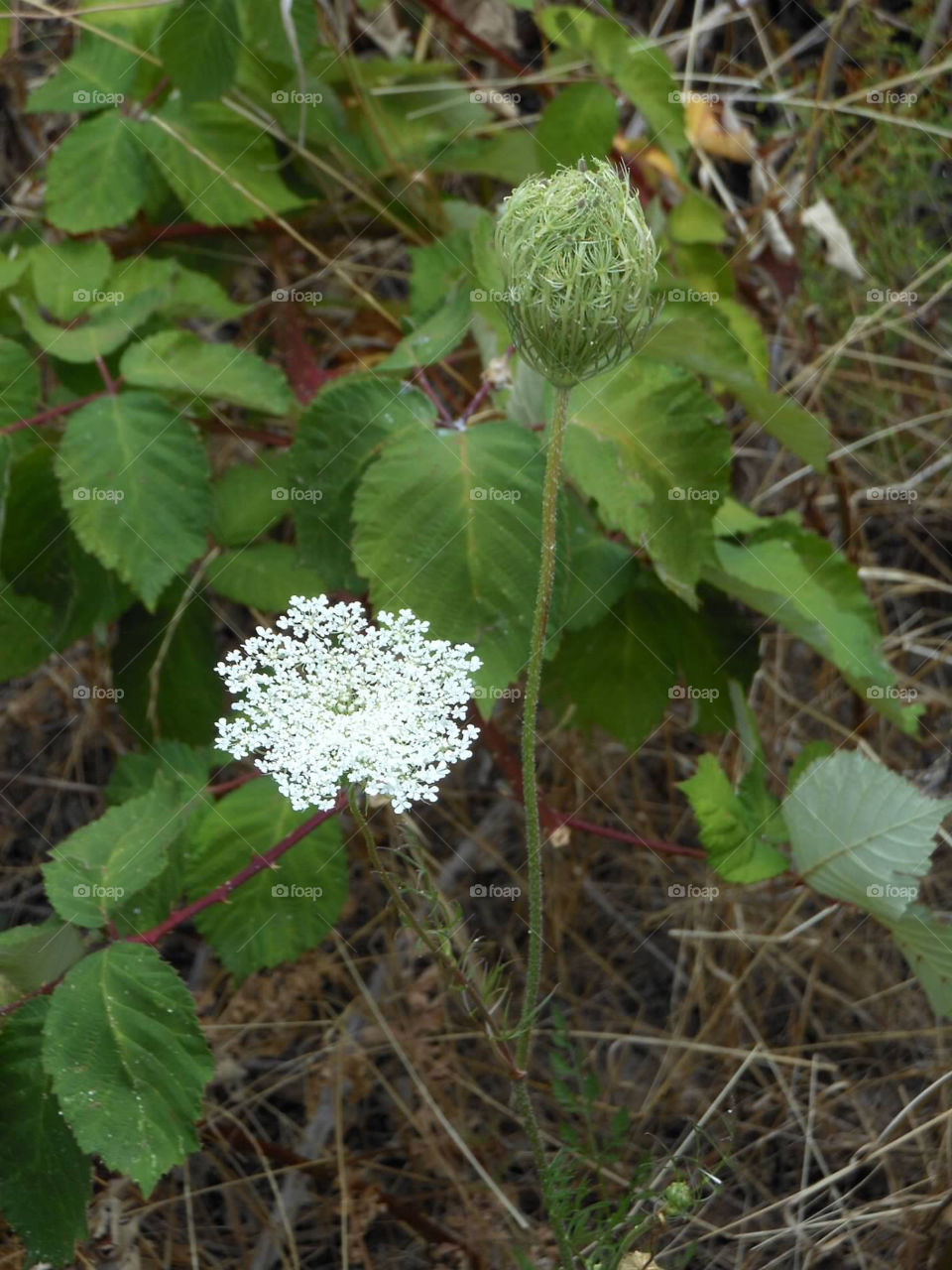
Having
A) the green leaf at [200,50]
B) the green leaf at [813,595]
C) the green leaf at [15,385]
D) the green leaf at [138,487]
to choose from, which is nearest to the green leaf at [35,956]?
the green leaf at [138,487]

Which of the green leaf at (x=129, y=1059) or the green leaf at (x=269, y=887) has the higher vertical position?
the green leaf at (x=129, y=1059)

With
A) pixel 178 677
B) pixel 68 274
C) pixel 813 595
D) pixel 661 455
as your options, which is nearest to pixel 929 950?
pixel 813 595

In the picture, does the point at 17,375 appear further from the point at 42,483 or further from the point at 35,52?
the point at 35,52

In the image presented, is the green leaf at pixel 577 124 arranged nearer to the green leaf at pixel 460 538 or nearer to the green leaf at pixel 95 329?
the green leaf at pixel 95 329

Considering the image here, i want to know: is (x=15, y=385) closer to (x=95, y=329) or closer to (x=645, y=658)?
(x=95, y=329)

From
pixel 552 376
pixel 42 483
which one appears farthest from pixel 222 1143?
pixel 552 376

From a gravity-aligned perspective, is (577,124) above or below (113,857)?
above
